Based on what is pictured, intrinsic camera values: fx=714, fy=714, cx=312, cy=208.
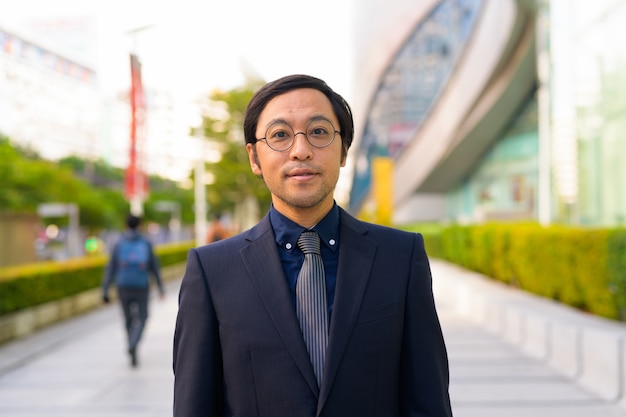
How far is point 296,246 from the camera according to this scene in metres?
1.98

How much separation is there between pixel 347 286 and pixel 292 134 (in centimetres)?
43

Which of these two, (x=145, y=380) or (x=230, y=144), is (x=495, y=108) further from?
(x=145, y=380)

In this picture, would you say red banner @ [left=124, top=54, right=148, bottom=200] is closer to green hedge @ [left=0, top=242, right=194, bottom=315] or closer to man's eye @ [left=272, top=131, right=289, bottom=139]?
green hedge @ [left=0, top=242, right=194, bottom=315]

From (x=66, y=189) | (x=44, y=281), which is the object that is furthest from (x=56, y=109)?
(x=44, y=281)

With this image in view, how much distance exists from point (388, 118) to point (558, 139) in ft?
109

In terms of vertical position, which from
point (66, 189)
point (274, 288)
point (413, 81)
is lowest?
point (274, 288)

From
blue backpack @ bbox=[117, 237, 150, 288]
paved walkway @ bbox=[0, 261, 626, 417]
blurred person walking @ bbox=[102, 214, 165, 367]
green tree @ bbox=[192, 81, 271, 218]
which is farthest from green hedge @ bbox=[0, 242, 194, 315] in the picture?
green tree @ bbox=[192, 81, 271, 218]

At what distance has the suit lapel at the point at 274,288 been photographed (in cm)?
181

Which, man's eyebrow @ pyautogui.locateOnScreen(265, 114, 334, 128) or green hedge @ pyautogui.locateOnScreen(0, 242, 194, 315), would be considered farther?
green hedge @ pyautogui.locateOnScreen(0, 242, 194, 315)

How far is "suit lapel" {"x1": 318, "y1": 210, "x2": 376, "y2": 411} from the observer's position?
1.80m

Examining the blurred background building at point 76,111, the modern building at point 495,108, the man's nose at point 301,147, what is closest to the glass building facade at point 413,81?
the modern building at point 495,108

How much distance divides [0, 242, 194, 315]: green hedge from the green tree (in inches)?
877

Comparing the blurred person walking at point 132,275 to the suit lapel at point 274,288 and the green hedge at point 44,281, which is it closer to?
the green hedge at point 44,281

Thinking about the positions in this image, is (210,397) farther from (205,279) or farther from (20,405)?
(20,405)
